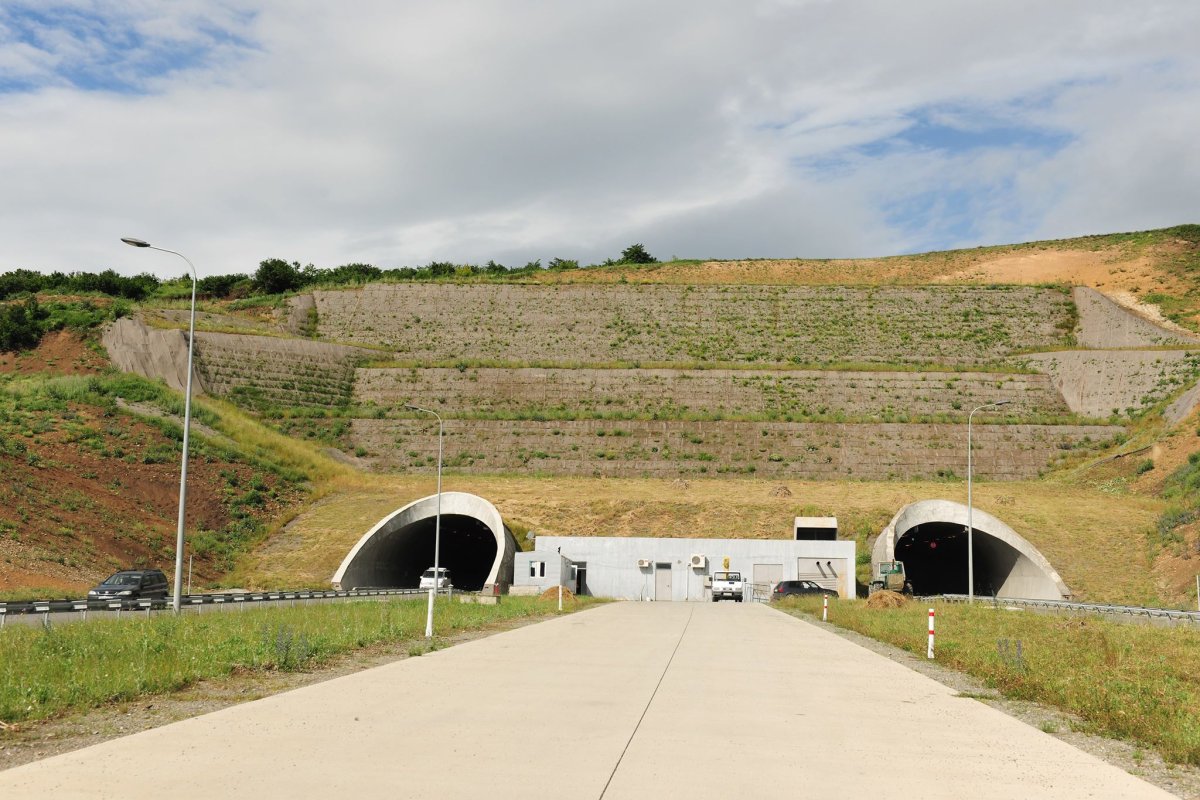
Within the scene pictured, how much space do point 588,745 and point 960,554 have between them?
5892 cm

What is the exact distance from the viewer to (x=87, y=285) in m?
124

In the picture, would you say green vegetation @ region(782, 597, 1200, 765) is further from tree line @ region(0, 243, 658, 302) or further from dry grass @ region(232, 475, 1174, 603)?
tree line @ region(0, 243, 658, 302)

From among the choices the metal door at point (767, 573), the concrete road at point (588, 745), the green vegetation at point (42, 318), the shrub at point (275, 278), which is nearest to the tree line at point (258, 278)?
the shrub at point (275, 278)

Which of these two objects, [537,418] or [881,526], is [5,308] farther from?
[881,526]

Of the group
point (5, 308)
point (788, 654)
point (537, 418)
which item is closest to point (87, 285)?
point (5, 308)

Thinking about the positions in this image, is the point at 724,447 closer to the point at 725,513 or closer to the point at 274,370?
the point at 725,513

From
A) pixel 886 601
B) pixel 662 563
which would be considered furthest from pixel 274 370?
pixel 886 601

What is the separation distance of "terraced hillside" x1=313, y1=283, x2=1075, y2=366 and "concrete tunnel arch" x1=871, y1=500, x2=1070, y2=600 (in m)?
28.0

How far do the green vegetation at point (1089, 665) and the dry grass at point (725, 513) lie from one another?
2424 cm

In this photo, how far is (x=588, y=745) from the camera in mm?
10414

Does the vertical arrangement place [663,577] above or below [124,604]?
below

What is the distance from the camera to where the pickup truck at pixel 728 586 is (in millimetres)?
54875

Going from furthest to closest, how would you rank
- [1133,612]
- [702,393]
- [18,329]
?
[702,393] < [18,329] < [1133,612]

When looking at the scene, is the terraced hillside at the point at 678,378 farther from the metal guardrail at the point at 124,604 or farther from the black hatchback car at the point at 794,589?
the metal guardrail at the point at 124,604
